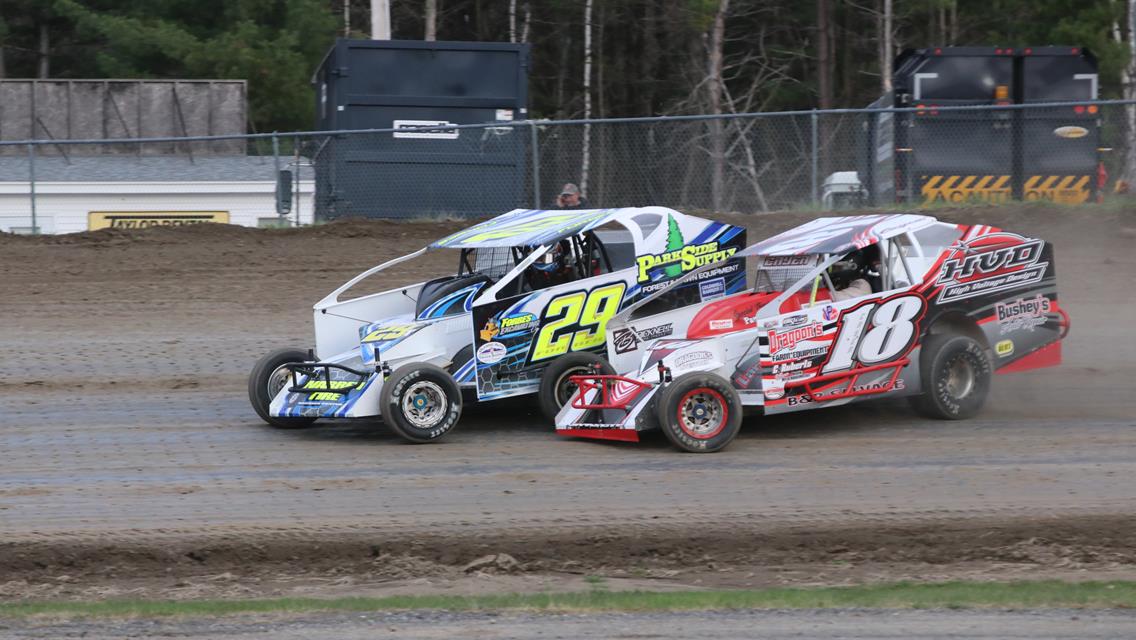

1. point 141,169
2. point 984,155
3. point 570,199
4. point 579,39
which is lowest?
point 570,199

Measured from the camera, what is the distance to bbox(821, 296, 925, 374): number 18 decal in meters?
9.95

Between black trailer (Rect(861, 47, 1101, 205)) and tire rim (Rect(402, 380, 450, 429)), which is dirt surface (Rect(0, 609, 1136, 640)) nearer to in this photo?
tire rim (Rect(402, 380, 450, 429))

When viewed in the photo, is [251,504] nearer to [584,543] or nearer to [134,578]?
[134,578]

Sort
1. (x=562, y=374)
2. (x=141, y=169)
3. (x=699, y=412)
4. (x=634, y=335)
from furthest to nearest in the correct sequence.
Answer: (x=141, y=169) < (x=634, y=335) < (x=562, y=374) < (x=699, y=412)

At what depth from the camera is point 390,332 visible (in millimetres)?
10297

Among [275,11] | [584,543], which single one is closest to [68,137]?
[275,11]

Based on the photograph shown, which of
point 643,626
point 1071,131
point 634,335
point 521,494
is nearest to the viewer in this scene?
point 643,626

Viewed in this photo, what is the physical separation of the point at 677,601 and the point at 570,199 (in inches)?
442

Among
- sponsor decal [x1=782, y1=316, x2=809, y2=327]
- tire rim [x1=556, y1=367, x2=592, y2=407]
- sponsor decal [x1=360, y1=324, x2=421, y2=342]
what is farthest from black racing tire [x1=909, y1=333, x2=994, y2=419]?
sponsor decal [x1=360, y1=324, x2=421, y2=342]

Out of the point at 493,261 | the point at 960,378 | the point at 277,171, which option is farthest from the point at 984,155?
the point at 277,171

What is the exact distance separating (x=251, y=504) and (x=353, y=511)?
0.68m

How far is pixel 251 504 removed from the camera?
828 cm

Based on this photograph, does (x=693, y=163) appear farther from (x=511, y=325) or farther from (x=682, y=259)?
(x=511, y=325)

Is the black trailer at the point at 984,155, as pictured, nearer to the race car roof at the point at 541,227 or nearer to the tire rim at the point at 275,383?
the race car roof at the point at 541,227
